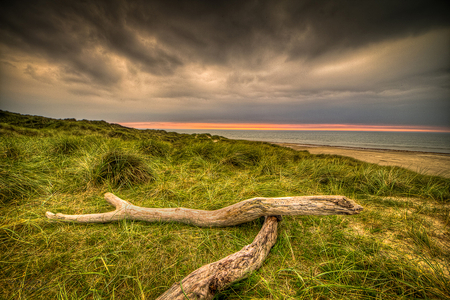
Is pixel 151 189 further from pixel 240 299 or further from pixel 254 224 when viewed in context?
pixel 240 299

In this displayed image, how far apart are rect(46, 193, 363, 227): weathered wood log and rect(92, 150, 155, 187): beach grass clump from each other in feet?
2.65

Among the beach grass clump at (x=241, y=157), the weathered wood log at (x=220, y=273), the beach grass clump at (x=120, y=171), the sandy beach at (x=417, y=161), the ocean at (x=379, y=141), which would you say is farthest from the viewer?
the ocean at (x=379, y=141)

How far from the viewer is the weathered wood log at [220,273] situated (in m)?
1.05

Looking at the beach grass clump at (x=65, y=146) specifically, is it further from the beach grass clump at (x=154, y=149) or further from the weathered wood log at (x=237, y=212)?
the weathered wood log at (x=237, y=212)

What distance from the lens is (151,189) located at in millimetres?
2912

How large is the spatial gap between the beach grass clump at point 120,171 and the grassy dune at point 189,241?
2 centimetres

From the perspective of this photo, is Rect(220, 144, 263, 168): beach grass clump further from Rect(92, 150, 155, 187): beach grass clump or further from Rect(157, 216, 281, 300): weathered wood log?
Rect(157, 216, 281, 300): weathered wood log

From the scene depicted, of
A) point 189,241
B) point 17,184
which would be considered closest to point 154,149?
point 17,184

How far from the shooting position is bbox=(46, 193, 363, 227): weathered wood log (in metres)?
1.49

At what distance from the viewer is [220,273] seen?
1.18 m

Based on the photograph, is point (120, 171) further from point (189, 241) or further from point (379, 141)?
point (379, 141)

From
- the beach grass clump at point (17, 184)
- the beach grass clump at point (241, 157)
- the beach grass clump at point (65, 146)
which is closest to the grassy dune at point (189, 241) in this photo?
the beach grass clump at point (17, 184)

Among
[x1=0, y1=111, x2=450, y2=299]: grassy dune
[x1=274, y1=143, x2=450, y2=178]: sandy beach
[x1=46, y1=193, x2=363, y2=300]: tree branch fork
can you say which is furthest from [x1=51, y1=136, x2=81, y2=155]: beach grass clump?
[x1=274, y1=143, x2=450, y2=178]: sandy beach

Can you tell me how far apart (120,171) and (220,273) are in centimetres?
285
